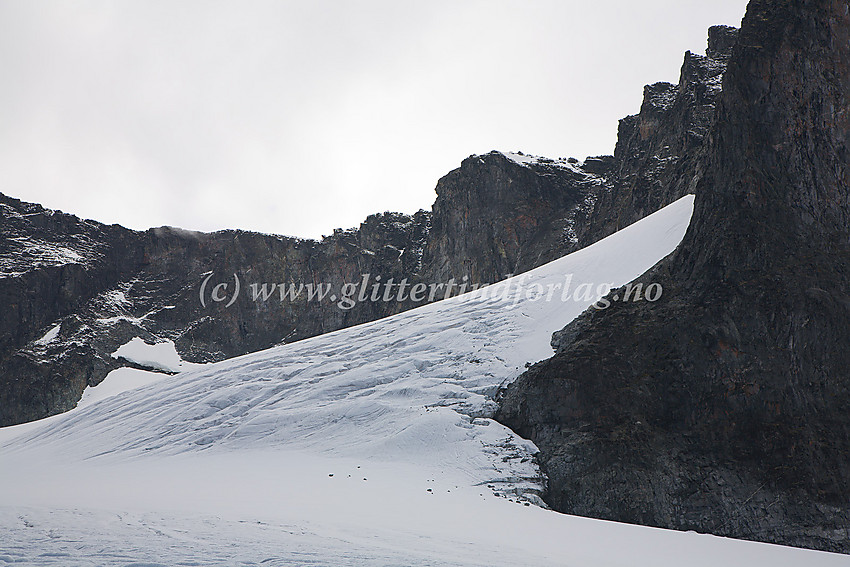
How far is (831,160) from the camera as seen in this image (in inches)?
588

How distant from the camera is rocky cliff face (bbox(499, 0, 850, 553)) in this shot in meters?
12.1

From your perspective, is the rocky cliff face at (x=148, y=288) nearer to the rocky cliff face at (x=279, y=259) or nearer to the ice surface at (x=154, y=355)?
the rocky cliff face at (x=279, y=259)

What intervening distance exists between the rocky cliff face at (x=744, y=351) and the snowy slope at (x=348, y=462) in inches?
68.3

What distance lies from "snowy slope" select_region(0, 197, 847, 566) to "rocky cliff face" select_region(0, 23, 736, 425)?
25117mm

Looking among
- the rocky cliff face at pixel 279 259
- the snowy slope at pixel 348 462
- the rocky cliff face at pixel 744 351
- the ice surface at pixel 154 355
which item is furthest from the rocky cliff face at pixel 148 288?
the rocky cliff face at pixel 744 351

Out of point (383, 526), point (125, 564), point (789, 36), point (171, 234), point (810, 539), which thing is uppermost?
point (171, 234)

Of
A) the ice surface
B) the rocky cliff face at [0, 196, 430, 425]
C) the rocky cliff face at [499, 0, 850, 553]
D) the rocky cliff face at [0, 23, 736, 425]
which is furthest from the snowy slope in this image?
the rocky cliff face at [0, 196, 430, 425]

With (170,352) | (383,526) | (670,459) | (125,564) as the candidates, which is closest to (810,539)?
(670,459)

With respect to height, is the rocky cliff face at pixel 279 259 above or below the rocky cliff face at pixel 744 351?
above

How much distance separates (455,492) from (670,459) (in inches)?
193

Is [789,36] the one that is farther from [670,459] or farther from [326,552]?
[326,552]

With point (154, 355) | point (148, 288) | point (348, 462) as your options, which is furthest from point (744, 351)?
point (148, 288)

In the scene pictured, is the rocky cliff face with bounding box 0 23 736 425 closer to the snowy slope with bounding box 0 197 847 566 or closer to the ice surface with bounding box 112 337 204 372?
the ice surface with bounding box 112 337 204 372

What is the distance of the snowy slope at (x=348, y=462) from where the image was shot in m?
7.41
